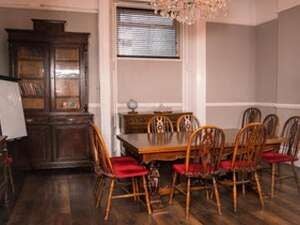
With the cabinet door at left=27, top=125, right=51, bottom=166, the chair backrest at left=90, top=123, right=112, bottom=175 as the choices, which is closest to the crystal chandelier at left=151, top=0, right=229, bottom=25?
the chair backrest at left=90, top=123, right=112, bottom=175

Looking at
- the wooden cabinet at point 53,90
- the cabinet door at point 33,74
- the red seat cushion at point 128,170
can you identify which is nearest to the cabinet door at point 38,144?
the wooden cabinet at point 53,90

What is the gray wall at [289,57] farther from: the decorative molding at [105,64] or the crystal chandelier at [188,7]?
the decorative molding at [105,64]

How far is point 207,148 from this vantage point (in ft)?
9.88

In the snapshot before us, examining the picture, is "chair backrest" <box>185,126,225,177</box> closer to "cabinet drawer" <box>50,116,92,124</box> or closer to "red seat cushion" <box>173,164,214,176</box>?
"red seat cushion" <box>173,164,214,176</box>

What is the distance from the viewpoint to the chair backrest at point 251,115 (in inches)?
236

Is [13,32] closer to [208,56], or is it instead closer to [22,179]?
[22,179]

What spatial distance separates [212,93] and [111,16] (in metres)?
2.38

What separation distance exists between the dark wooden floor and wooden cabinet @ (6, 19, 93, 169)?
0.87m

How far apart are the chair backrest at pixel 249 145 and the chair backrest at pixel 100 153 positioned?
1269mm

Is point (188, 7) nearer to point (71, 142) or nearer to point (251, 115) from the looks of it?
point (71, 142)

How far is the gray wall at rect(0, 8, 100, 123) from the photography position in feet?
16.1

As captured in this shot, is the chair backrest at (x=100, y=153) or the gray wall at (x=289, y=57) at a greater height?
the gray wall at (x=289, y=57)

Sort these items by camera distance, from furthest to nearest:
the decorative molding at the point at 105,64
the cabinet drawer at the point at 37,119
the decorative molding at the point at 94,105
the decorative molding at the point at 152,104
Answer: the decorative molding at the point at 152,104
the decorative molding at the point at 94,105
the decorative molding at the point at 105,64
the cabinet drawer at the point at 37,119

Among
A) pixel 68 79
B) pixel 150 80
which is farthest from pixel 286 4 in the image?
pixel 68 79
